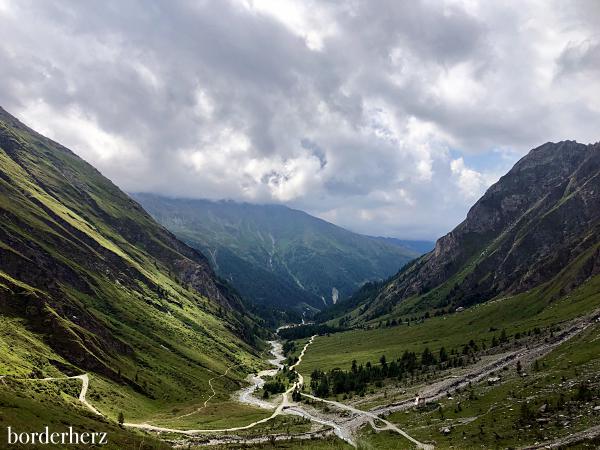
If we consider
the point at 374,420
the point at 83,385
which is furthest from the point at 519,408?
the point at 83,385

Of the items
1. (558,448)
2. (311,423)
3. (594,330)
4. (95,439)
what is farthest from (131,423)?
(594,330)

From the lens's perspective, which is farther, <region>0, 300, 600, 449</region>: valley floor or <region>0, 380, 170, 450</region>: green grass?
<region>0, 300, 600, 449</region>: valley floor

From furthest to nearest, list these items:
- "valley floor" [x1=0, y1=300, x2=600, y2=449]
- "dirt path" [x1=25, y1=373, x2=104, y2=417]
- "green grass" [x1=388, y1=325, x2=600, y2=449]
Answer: "dirt path" [x1=25, y1=373, x2=104, y2=417] < "valley floor" [x1=0, y1=300, x2=600, y2=449] < "green grass" [x1=388, y1=325, x2=600, y2=449]

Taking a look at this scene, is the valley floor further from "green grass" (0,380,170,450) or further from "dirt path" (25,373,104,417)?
"green grass" (0,380,170,450)

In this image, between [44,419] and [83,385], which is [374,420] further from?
[83,385]

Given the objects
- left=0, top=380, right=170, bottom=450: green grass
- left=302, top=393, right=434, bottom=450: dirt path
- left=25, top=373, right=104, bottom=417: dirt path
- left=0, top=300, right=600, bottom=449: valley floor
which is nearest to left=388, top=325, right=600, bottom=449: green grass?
left=0, top=300, right=600, bottom=449: valley floor

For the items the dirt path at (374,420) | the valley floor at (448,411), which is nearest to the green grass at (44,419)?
the valley floor at (448,411)

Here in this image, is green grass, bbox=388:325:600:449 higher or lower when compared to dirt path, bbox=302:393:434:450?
higher

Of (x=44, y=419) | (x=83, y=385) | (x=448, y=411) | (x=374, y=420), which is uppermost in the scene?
(x=448, y=411)

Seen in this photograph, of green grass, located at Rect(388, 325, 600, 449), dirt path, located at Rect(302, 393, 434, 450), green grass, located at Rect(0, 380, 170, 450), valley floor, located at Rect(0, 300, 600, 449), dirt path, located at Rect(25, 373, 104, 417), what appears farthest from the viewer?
dirt path, located at Rect(25, 373, 104, 417)

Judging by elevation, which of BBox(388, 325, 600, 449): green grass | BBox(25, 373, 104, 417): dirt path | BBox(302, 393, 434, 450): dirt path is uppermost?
BBox(388, 325, 600, 449): green grass

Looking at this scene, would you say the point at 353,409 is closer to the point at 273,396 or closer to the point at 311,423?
the point at 311,423
